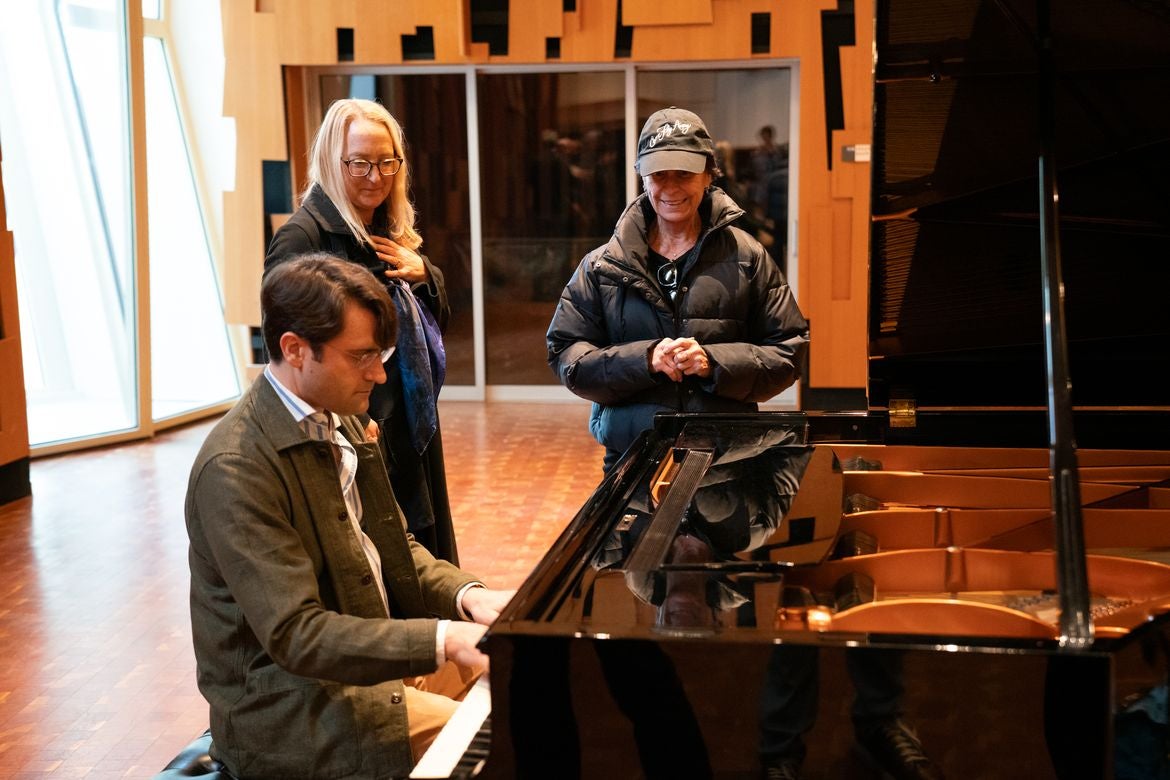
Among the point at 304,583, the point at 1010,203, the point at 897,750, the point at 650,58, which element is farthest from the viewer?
the point at 650,58

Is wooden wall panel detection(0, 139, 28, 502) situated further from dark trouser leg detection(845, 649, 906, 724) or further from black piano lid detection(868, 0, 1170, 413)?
dark trouser leg detection(845, 649, 906, 724)

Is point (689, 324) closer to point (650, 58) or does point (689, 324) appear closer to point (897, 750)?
point (897, 750)

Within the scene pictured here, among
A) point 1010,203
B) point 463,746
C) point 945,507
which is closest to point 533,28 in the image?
point 1010,203

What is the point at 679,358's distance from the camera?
120 inches

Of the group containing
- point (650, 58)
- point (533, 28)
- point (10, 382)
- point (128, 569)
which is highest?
point (533, 28)

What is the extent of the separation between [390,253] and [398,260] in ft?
0.09

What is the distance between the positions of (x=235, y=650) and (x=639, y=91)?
6962mm

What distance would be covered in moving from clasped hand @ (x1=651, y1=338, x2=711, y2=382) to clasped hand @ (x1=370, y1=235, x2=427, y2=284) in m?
0.70

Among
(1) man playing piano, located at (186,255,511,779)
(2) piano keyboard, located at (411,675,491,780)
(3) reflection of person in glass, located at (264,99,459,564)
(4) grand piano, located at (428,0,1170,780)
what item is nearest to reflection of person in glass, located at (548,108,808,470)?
(4) grand piano, located at (428,0,1170,780)

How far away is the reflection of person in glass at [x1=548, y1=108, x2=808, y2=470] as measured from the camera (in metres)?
3.11

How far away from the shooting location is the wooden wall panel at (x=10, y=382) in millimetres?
5867

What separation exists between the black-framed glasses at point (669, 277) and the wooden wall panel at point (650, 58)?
5.00 m

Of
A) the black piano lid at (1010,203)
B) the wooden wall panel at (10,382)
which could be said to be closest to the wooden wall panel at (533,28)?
the wooden wall panel at (10,382)

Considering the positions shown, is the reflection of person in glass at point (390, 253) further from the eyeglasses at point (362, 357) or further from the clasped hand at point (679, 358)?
the eyeglasses at point (362, 357)
